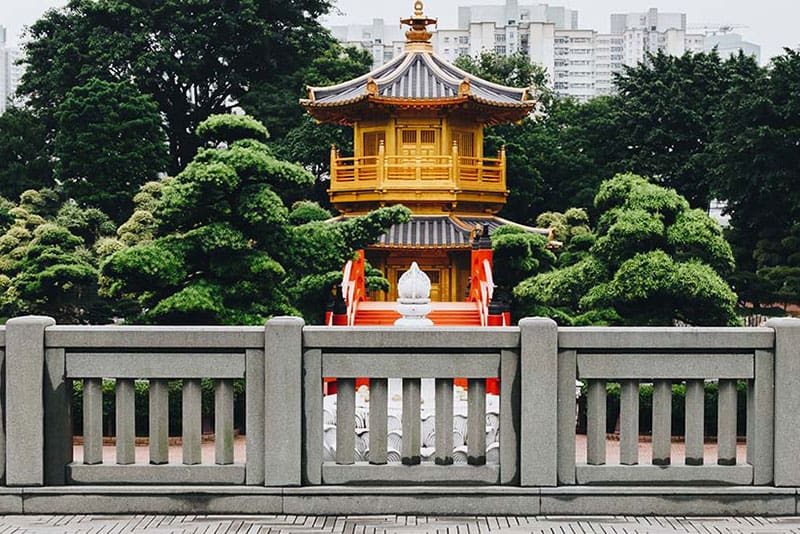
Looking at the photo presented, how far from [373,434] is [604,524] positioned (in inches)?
59.8

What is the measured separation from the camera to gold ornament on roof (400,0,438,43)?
81.9 feet

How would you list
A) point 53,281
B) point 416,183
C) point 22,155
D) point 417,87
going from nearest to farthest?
point 53,281 → point 416,183 → point 417,87 → point 22,155

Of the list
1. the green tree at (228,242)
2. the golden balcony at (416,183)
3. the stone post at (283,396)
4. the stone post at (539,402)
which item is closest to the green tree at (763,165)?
the golden balcony at (416,183)

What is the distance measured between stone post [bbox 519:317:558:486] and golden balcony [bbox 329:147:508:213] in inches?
694

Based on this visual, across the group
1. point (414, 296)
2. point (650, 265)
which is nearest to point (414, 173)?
point (650, 265)

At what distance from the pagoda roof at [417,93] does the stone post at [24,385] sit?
690 inches

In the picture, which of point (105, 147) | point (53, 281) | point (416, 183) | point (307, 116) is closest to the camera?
point (53, 281)

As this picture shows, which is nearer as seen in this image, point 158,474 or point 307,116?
point 158,474

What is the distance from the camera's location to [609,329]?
6238mm

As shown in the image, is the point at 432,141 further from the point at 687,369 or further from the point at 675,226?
the point at 687,369

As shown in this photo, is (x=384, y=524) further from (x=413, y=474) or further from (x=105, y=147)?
(x=105, y=147)

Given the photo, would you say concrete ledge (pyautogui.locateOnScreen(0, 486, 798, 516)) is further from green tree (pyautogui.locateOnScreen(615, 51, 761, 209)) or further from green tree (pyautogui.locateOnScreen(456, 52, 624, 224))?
green tree (pyautogui.locateOnScreen(615, 51, 761, 209))

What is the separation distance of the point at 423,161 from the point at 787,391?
18.3m

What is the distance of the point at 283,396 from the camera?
6242 mm
